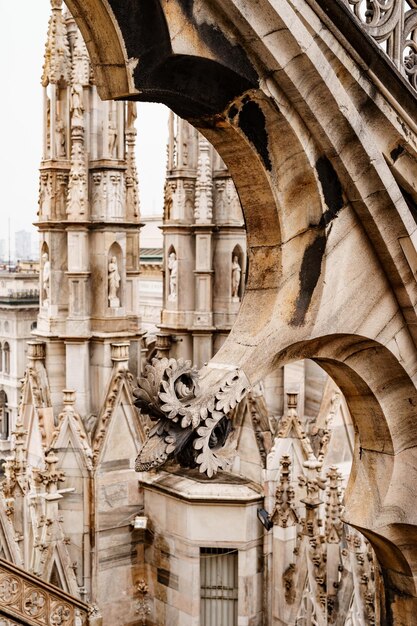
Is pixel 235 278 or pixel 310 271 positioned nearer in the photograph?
pixel 310 271

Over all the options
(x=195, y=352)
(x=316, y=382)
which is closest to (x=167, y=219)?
(x=195, y=352)

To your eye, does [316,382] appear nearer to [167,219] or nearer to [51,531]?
[167,219]

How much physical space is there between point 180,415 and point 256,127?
3.62ft

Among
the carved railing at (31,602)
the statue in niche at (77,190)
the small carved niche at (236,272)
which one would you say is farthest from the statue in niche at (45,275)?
the carved railing at (31,602)

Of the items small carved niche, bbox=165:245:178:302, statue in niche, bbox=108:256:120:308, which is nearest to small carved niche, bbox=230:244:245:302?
small carved niche, bbox=165:245:178:302

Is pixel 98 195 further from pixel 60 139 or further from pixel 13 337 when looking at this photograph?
pixel 13 337

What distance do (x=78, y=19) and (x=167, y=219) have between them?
360 inches

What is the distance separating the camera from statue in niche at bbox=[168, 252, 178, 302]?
39.1ft

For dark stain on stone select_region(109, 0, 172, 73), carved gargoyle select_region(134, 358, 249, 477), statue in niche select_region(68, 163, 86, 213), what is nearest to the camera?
dark stain on stone select_region(109, 0, 172, 73)

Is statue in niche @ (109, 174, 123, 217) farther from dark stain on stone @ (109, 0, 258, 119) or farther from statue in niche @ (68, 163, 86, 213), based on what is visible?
dark stain on stone @ (109, 0, 258, 119)

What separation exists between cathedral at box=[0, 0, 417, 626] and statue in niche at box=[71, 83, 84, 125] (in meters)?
0.03

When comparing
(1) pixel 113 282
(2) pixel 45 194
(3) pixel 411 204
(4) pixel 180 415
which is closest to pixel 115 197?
(2) pixel 45 194

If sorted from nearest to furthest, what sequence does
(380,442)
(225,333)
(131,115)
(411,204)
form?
1. (411,204)
2. (380,442)
3. (225,333)
4. (131,115)

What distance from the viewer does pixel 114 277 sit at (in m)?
11.2
